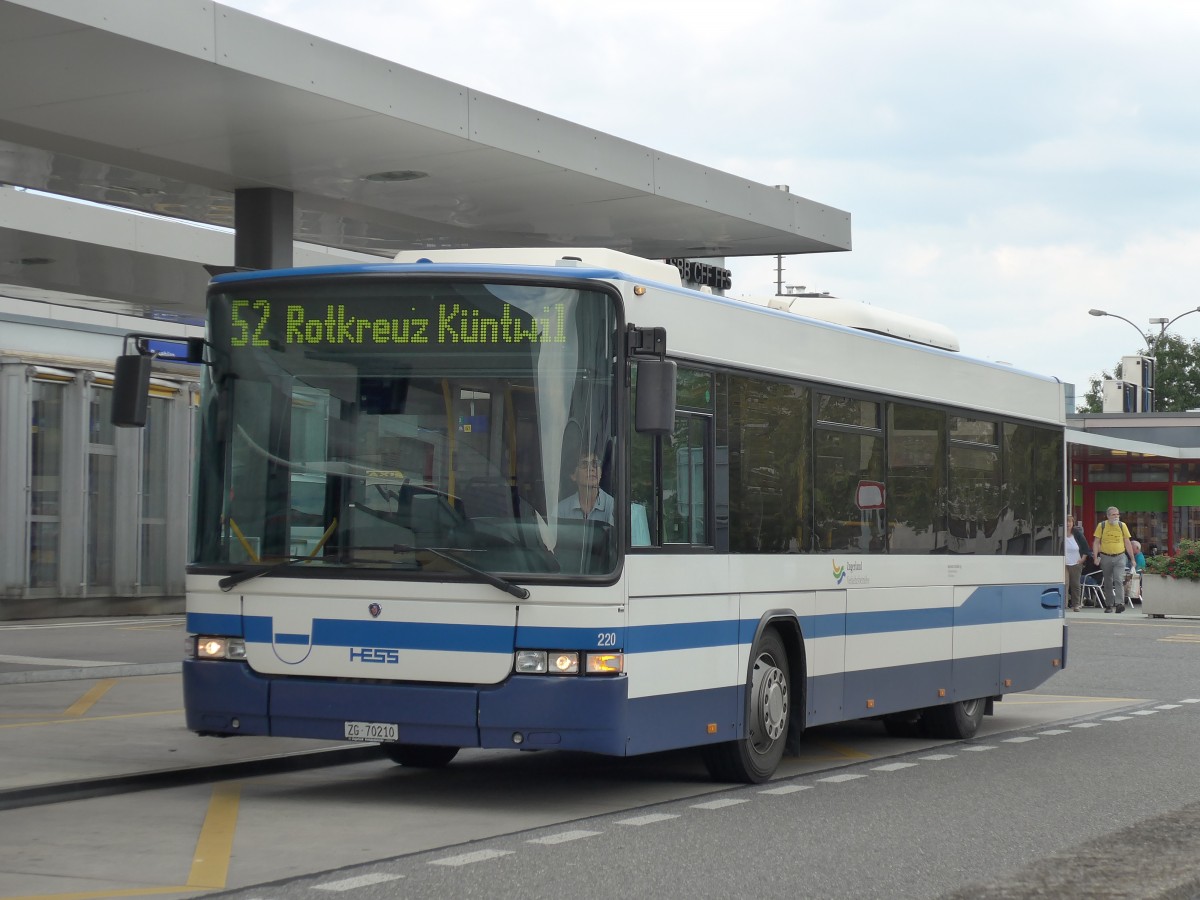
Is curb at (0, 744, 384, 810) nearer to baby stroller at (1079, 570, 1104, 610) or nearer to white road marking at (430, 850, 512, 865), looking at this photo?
white road marking at (430, 850, 512, 865)

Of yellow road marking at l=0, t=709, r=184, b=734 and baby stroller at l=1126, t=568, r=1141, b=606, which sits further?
baby stroller at l=1126, t=568, r=1141, b=606

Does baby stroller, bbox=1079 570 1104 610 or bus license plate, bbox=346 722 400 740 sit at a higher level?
bus license plate, bbox=346 722 400 740

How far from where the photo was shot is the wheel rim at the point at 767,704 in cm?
1070

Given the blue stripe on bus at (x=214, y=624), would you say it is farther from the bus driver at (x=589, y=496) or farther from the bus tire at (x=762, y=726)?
the bus tire at (x=762, y=726)

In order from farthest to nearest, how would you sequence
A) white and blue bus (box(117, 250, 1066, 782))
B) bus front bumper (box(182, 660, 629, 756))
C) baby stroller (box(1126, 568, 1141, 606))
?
baby stroller (box(1126, 568, 1141, 606))
white and blue bus (box(117, 250, 1066, 782))
bus front bumper (box(182, 660, 629, 756))

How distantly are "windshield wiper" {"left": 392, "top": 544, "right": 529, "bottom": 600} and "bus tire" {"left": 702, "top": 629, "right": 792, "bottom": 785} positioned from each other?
6.44ft

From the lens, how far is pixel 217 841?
846 centimetres

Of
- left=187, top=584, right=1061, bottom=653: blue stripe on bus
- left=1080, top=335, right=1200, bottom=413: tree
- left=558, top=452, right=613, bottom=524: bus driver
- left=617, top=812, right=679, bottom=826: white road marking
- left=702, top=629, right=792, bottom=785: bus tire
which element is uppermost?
left=1080, top=335, right=1200, bottom=413: tree

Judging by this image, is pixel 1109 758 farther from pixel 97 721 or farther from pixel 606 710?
pixel 97 721

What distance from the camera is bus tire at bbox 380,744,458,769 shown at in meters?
11.5

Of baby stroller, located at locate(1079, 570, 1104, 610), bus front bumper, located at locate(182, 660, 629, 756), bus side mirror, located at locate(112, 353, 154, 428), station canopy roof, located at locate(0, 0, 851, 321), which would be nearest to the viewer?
bus front bumper, located at locate(182, 660, 629, 756)

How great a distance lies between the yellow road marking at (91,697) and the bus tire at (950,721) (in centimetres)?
636

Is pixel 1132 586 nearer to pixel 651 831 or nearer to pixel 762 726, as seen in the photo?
pixel 762 726

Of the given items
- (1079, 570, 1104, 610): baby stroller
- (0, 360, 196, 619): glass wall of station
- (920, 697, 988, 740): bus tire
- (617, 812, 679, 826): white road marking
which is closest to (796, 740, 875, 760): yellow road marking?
(920, 697, 988, 740): bus tire
